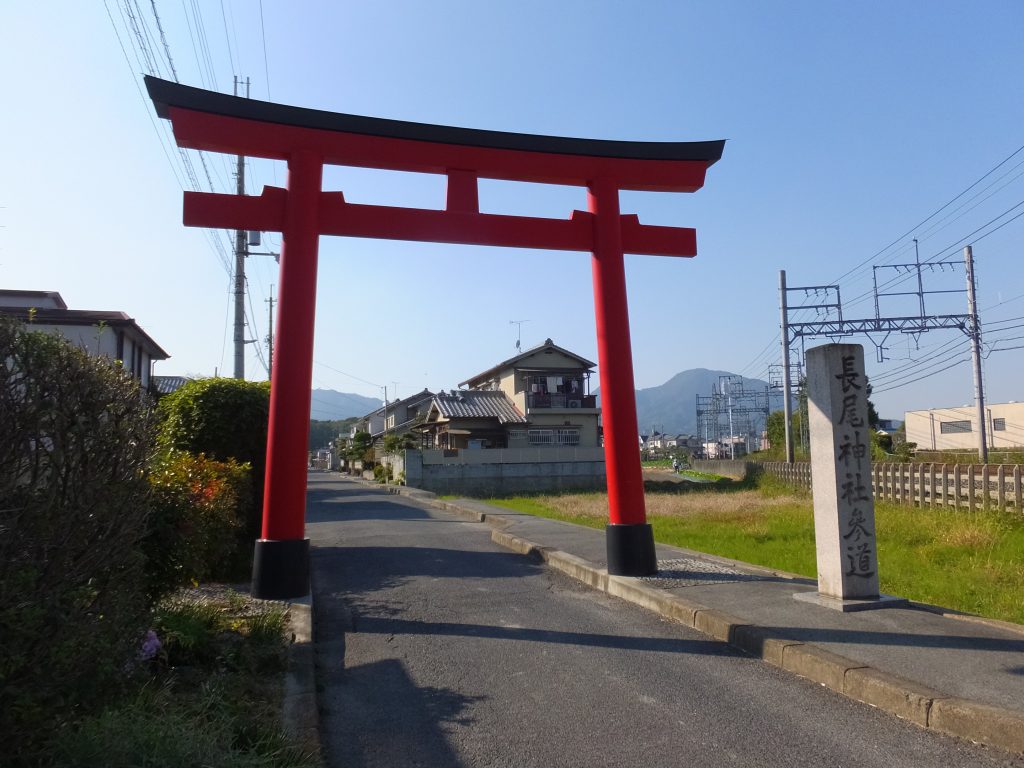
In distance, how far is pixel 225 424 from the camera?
959 cm

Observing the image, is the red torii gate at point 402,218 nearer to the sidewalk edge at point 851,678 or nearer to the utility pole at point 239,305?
the sidewalk edge at point 851,678

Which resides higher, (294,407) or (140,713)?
(294,407)

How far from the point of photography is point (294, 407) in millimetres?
7359

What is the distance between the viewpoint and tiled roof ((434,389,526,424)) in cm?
3981

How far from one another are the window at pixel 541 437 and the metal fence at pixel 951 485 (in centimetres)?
2253

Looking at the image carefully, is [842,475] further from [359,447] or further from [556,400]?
[359,447]

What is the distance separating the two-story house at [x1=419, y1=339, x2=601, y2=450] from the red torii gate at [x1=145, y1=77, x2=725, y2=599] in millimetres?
30764

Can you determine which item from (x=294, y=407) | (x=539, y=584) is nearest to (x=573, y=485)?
(x=539, y=584)

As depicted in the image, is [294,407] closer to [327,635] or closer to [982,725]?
[327,635]

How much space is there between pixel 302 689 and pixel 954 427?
212ft

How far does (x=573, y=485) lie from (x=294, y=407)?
26976 mm

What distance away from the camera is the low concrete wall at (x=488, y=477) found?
32156 mm

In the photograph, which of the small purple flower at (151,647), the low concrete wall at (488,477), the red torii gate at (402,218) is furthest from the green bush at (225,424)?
the low concrete wall at (488,477)

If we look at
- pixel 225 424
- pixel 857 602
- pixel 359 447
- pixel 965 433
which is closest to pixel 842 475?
pixel 857 602
